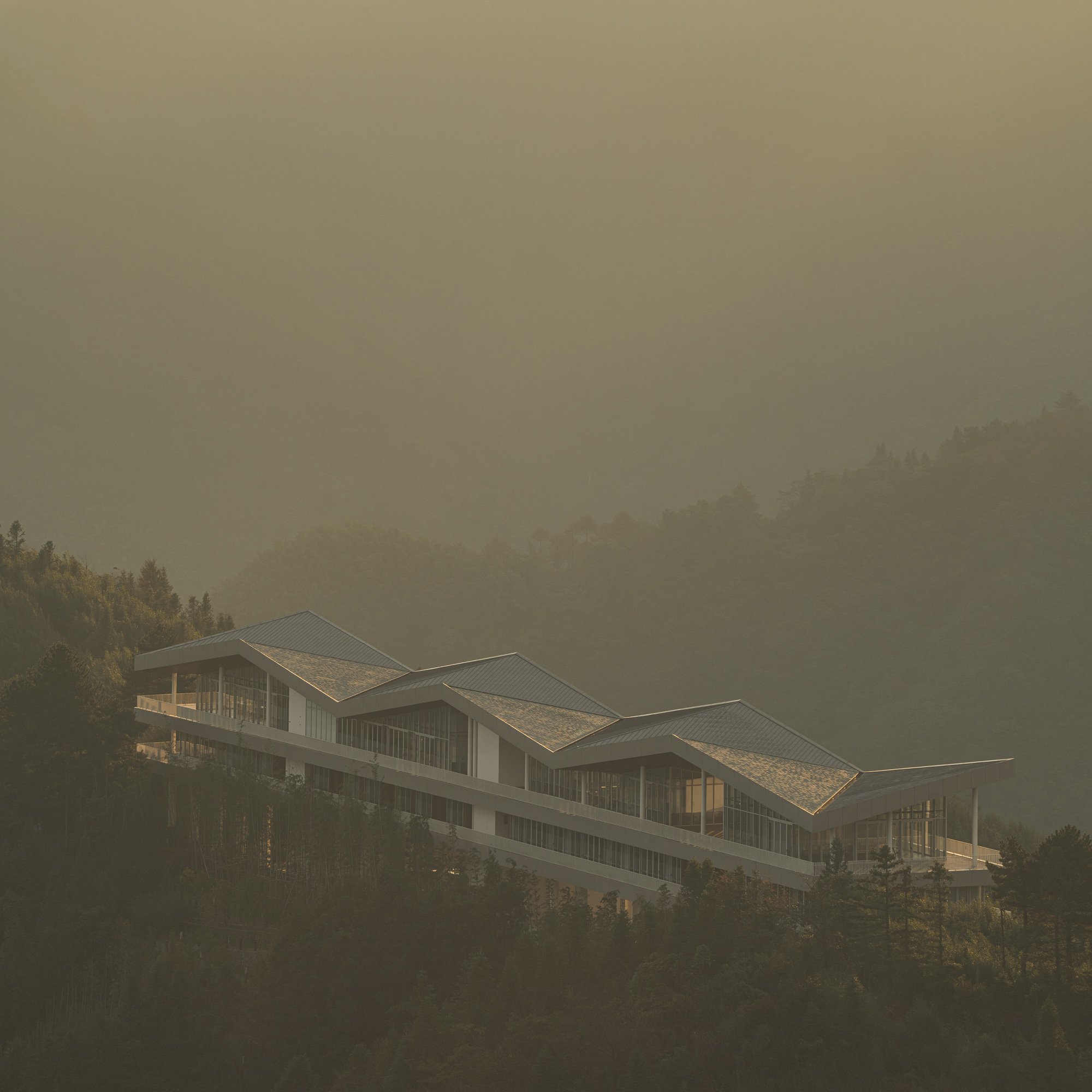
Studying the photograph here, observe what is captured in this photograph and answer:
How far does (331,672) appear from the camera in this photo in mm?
57156

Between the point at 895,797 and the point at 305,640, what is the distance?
27.6 metres

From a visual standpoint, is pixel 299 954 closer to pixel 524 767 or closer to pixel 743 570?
pixel 524 767

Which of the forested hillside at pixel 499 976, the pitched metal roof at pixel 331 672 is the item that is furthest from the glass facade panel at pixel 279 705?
the forested hillside at pixel 499 976

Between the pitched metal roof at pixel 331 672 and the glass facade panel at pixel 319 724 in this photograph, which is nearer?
the pitched metal roof at pixel 331 672

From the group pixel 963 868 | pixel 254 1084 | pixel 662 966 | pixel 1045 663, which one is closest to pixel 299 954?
pixel 254 1084

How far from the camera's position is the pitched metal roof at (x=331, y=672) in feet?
181

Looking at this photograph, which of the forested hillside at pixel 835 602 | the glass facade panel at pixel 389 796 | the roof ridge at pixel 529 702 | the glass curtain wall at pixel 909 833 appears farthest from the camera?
the forested hillside at pixel 835 602

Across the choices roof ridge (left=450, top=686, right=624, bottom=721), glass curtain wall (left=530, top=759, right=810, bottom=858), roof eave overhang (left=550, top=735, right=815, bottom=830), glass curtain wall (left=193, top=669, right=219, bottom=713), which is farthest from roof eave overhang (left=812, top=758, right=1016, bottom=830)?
glass curtain wall (left=193, top=669, right=219, bottom=713)

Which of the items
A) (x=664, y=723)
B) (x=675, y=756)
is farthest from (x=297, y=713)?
(x=675, y=756)

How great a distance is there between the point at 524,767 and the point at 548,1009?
1545 cm

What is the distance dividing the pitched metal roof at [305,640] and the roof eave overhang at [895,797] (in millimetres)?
23552

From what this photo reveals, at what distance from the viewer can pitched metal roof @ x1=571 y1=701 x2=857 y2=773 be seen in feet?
148

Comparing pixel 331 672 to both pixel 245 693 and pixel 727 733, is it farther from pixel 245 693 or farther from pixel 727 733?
pixel 727 733

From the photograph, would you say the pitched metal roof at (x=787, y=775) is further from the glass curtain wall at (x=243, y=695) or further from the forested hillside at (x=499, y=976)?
the glass curtain wall at (x=243, y=695)
